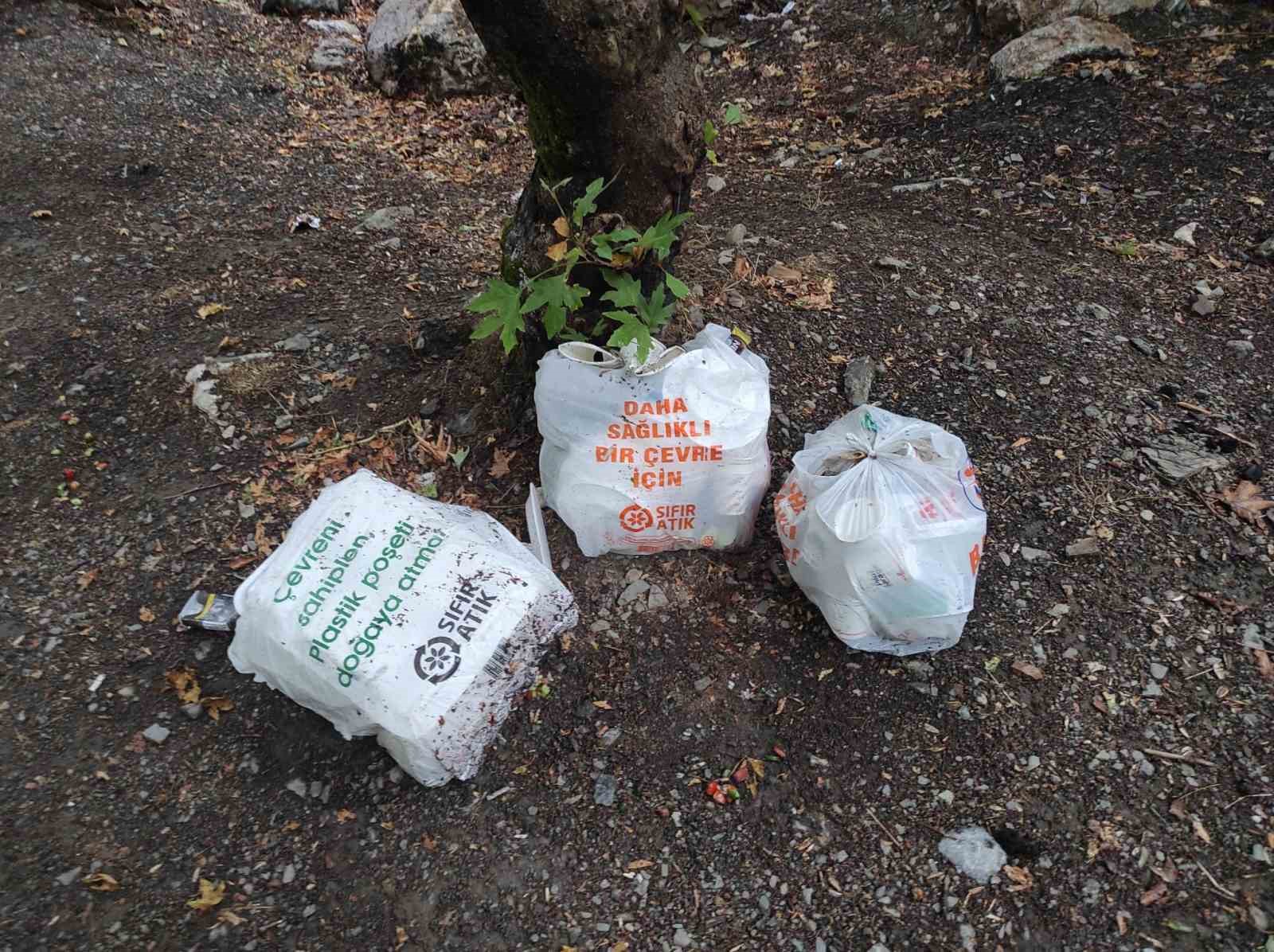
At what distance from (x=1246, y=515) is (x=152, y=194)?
12.9 feet

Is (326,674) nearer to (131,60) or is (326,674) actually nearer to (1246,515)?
(1246,515)

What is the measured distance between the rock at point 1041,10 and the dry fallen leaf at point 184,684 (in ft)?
14.5

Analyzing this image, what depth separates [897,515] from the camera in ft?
5.70

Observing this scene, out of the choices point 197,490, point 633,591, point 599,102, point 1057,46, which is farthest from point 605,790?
point 1057,46

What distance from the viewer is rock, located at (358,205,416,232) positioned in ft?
10.9

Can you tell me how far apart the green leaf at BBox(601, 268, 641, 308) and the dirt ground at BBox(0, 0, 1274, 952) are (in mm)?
583

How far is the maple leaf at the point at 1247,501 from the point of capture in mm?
2080

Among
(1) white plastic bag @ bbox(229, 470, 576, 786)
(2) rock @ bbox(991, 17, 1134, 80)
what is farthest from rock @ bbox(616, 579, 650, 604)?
(2) rock @ bbox(991, 17, 1134, 80)

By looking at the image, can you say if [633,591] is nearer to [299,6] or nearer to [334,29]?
[334,29]

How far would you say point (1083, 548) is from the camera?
2.04 metres

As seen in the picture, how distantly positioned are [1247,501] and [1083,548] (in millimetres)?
461

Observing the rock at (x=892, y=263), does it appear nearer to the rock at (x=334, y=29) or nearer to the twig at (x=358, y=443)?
the twig at (x=358, y=443)

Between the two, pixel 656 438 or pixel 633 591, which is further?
pixel 633 591

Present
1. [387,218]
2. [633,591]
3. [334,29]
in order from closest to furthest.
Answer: [633,591]
[387,218]
[334,29]
